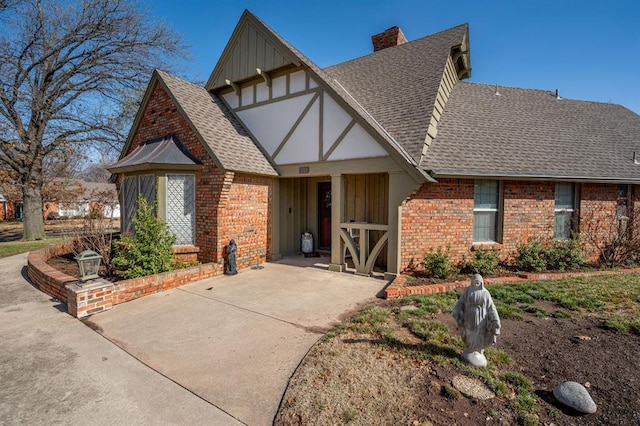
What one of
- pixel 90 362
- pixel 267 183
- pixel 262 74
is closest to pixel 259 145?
pixel 267 183

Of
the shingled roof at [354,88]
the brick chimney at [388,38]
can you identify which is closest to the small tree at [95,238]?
the shingled roof at [354,88]

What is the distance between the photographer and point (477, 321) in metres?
3.45

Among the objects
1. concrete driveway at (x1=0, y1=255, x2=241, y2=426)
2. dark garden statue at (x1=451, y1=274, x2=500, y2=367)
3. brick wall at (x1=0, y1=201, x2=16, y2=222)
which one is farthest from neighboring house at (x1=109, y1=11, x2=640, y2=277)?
brick wall at (x1=0, y1=201, x2=16, y2=222)

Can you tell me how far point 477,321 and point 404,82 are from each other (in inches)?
330

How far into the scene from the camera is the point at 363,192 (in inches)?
366

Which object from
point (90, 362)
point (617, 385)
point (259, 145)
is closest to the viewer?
point (617, 385)

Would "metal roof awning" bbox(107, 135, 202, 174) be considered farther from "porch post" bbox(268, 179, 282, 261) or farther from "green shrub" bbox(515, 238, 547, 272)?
"green shrub" bbox(515, 238, 547, 272)

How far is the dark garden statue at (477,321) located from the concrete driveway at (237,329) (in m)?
1.98

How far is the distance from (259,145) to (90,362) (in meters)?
7.34

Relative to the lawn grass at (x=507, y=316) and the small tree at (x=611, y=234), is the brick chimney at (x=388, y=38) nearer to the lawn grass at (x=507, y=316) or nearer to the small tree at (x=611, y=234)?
the small tree at (x=611, y=234)

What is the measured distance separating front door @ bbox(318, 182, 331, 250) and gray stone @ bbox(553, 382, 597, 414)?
8132 millimetres

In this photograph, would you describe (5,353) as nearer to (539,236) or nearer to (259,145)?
(259,145)

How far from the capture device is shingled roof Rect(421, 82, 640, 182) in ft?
26.1

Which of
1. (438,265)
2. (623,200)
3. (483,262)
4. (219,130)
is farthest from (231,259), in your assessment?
(623,200)
